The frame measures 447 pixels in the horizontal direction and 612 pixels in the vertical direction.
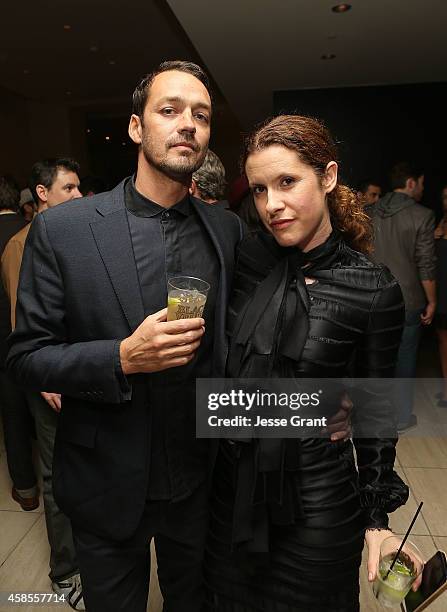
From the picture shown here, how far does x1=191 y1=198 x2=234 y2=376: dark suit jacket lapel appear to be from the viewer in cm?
133

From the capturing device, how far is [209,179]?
259 cm

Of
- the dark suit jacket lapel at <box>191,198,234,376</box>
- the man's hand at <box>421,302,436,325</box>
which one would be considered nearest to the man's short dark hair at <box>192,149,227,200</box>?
the dark suit jacket lapel at <box>191,198,234,376</box>

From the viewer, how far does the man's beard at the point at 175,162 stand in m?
1.29

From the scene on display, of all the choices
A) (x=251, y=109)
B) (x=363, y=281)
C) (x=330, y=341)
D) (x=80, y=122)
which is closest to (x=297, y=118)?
(x=363, y=281)

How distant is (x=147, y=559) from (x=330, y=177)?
1263 mm

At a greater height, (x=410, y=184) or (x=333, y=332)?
(x=410, y=184)

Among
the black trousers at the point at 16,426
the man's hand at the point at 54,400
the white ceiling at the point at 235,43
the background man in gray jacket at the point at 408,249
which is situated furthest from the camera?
the white ceiling at the point at 235,43

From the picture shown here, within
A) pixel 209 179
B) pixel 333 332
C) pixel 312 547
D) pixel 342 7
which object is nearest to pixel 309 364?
pixel 333 332

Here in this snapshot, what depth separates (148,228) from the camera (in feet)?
4.47

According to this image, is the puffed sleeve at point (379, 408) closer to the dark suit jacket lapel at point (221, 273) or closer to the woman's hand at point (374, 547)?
the woman's hand at point (374, 547)

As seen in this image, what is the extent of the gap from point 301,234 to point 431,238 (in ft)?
8.79

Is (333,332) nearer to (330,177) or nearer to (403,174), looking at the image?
(330,177)

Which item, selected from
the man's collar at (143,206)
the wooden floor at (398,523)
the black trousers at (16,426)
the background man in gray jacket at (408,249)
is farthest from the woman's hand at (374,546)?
the background man in gray jacket at (408,249)

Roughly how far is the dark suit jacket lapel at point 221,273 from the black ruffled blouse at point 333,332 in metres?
0.05
